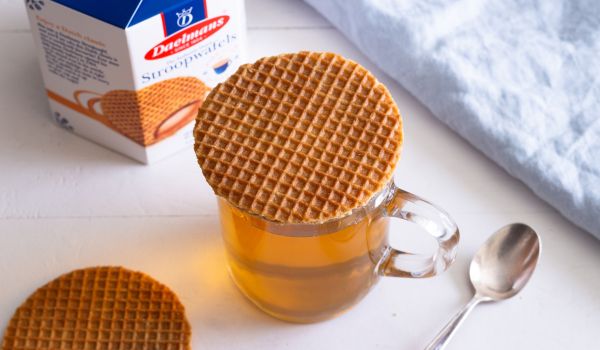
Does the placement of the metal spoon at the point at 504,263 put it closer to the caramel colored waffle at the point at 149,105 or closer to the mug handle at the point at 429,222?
the mug handle at the point at 429,222

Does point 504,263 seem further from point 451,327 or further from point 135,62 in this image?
point 135,62

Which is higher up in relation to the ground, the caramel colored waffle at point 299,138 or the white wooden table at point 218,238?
the caramel colored waffle at point 299,138

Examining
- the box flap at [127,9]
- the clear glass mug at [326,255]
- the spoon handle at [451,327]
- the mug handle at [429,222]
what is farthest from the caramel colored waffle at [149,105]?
the spoon handle at [451,327]

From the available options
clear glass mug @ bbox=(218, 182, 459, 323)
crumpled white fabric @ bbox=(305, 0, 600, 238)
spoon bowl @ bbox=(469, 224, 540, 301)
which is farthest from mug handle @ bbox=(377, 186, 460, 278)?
crumpled white fabric @ bbox=(305, 0, 600, 238)

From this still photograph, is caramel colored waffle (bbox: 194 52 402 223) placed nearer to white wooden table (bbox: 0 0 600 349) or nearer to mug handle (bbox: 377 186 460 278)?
mug handle (bbox: 377 186 460 278)

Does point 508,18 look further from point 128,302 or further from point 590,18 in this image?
point 128,302

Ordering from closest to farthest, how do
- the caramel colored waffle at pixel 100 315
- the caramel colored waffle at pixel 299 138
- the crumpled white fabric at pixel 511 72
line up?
the caramel colored waffle at pixel 299 138
the caramel colored waffle at pixel 100 315
the crumpled white fabric at pixel 511 72
